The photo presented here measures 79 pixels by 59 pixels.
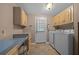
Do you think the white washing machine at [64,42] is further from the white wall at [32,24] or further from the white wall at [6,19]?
the white wall at [6,19]

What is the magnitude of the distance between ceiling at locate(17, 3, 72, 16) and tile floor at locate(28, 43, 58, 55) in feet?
1.32

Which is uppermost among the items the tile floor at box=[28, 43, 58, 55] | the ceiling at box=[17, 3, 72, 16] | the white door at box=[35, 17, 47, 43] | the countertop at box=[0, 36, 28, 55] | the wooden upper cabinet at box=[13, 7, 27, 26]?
the ceiling at box=[17, 3, 72, 16]

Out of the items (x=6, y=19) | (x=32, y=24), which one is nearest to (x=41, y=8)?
(x=32, y=24)

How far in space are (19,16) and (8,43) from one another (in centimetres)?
34

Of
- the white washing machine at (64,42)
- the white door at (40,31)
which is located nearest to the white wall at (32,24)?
the white door at (40,31)

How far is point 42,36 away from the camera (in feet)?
5.24

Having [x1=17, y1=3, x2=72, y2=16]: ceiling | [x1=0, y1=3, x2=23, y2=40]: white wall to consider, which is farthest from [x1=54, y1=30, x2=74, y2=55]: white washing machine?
[x1=0, y1=3, x2=23, y2=40]: white wall

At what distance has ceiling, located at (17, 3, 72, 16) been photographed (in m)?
1.49

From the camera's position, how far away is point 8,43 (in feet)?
4.86

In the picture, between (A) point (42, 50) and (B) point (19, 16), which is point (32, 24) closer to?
(B) point (19, 16)

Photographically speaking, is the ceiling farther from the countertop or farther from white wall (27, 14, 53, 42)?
the countertop
